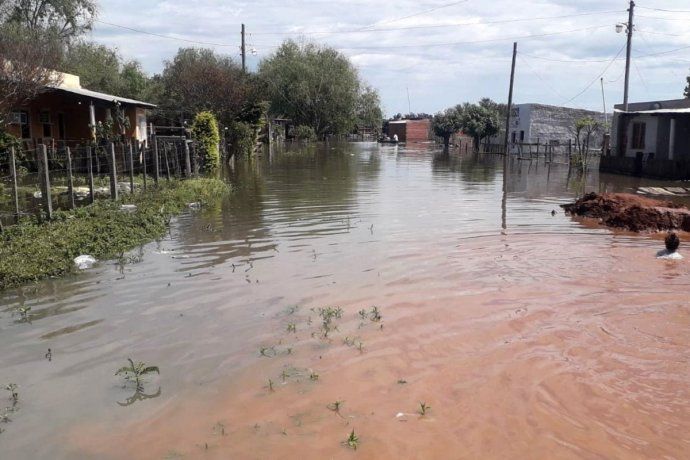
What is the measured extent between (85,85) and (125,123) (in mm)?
23960

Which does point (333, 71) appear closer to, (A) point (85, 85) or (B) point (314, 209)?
(A) point (85, 85)

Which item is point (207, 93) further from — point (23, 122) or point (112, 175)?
point (112, 175)

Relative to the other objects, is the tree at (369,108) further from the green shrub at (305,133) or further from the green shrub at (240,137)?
the green shrub at (240,137)

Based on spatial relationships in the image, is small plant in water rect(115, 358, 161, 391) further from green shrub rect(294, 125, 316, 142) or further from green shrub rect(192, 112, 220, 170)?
green shrub rect(294, 125, 316, 142)

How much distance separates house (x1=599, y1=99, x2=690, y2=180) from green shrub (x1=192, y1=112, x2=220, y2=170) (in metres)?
20.6

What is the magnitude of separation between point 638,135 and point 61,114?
29.1m


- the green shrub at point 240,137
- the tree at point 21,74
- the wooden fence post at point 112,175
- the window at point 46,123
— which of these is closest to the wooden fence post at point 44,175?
the wooden fence post at point 112,175

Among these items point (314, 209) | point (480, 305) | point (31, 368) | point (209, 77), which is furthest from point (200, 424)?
point (209, 77)

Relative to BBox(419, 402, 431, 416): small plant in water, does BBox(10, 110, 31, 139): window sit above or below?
above

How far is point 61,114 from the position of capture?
24.8 m

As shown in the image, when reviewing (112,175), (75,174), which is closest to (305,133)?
(75,174)

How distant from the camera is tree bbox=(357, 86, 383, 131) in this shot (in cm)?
7744

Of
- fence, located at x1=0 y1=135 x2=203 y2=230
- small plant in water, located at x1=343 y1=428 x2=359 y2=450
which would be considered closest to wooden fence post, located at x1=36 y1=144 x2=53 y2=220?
fence, located at x1=0 y1=135 x2=203 y2=230

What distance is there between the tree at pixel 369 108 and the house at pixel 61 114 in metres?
52.3
